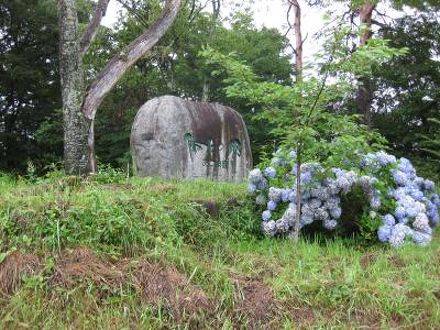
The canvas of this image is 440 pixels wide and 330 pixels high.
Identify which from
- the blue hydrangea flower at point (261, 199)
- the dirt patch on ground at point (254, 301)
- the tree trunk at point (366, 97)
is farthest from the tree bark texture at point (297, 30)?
the dirt patch on ground at point (254, 301)

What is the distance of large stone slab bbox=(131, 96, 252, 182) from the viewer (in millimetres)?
9742

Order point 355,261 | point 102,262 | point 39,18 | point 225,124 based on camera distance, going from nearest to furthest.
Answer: point 102,262
point 355,261
point 225,124
point 39,18

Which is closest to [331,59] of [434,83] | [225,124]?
[225,124]

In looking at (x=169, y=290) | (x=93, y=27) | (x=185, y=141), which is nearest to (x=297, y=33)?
(x=185, y=141)

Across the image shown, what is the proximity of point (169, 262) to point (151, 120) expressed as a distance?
6126mm

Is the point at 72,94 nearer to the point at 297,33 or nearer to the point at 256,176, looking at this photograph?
the point at 256,176

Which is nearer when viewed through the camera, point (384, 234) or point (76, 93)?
point (384, 234)

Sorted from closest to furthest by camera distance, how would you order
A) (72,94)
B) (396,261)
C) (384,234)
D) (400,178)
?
(396,261) → (384,234) → (400,178) → (72,94)

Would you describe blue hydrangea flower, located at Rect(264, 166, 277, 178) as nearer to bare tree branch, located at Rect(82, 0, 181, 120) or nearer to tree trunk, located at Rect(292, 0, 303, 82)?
bare tree branch, located at Rect(82, 0, 181, 120)

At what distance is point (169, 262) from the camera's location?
4027 millimetres

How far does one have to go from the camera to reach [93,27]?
8297mm

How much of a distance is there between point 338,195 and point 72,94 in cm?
398

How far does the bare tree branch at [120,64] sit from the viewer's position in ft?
25.3

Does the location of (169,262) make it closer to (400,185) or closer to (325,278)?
(325,278)
